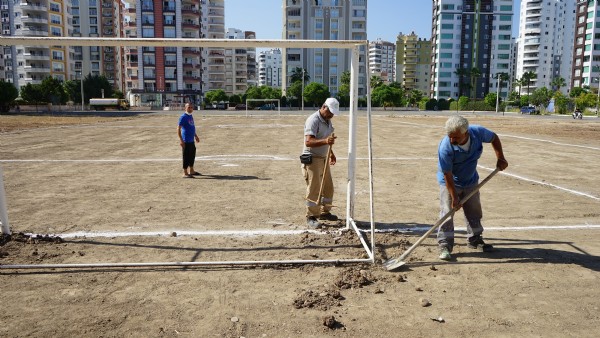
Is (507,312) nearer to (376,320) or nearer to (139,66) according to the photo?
(376,320)

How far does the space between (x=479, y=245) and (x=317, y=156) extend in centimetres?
249

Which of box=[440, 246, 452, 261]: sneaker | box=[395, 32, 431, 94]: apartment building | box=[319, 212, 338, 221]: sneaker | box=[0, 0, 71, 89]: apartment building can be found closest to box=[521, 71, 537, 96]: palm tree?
box=[395, 32, 431, 94]: apartment building

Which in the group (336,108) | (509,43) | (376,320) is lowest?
(376,320)

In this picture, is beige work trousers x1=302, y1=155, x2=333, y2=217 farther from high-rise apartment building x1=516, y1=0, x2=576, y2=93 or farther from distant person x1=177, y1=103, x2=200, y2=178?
high-rise apartment building x1=516, y1=0, x2=576, y2=93

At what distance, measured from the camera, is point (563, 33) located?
14962 cm

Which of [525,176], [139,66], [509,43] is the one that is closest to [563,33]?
[509,43]

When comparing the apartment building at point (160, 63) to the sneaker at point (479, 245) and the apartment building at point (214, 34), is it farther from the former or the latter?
the sneaker at point (479, 245)

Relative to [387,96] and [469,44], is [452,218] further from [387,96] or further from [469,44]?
[469,44]

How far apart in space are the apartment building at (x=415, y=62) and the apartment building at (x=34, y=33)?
104954mm

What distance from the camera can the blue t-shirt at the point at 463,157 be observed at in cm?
526

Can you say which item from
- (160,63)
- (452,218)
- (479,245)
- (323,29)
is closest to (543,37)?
(323,29)

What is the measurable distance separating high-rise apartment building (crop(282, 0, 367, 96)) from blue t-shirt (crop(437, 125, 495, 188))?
10798 cm

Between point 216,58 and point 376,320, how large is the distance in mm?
134219

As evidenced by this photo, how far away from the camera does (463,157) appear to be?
Answer: 539cm
